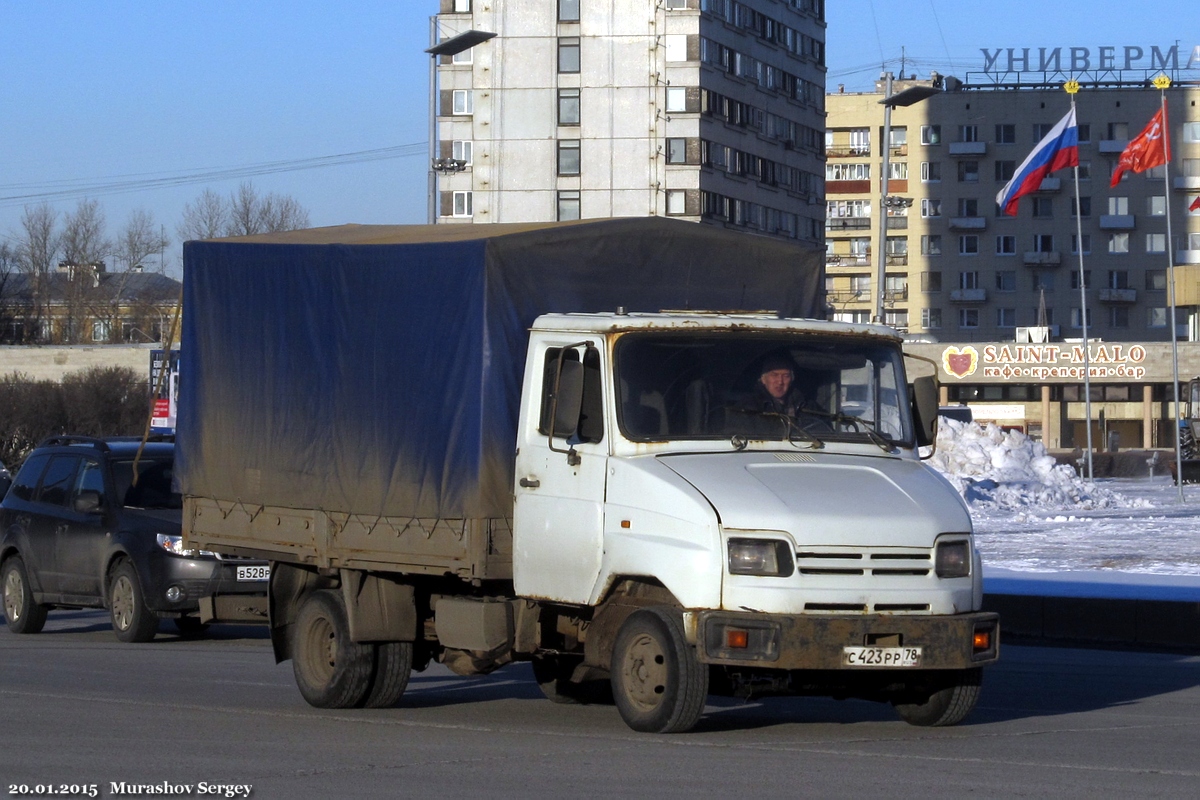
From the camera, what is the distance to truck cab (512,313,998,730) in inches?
337

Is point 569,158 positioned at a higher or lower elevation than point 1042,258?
higher

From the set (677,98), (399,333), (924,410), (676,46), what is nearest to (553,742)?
(399,333)

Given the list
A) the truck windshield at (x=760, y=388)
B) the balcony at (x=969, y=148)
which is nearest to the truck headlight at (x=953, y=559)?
the truck windshield at (x=760, y=388)

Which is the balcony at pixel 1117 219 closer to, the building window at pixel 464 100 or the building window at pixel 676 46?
the building window at pixel 676 46

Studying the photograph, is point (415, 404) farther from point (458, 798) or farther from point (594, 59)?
point (594, 59)

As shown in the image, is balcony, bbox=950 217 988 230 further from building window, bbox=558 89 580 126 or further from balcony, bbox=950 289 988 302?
building window, bbox=558 89 580 126

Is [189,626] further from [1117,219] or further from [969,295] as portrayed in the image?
[1117,219]

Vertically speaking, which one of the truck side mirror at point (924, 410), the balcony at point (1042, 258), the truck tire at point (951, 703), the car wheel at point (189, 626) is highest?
the balcony at point (1042, 258)

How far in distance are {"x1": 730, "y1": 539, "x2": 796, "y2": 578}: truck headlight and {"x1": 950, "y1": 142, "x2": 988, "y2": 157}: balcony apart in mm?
109499

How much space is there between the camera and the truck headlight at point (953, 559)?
8.88m

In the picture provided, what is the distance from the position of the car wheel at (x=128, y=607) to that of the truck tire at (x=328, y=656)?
485cm

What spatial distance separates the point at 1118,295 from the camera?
380 ft

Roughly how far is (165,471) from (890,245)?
347 ft

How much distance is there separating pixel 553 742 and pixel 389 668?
1780 millimetres
